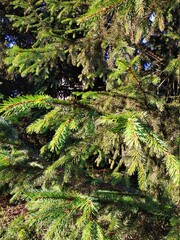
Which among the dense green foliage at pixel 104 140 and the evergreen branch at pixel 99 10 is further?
the evergreen branch at pixel 99 10

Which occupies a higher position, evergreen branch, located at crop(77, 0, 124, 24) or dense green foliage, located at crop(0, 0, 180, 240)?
evergreen branch, located at crop(77, 0, 124, 24)

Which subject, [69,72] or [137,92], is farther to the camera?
[69,72]

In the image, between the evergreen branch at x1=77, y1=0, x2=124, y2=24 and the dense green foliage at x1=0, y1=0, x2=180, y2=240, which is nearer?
the dense green foliage at x1=0, y1=0, x2=180, y2=240

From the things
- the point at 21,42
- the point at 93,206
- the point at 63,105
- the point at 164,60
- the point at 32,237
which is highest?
the point at 21,42

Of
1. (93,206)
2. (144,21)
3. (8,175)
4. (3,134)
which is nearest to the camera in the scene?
(93,206)

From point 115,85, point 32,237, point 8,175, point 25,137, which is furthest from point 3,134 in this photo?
point 25,137

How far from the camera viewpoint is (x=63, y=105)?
1.55 m

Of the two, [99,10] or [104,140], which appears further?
[104,140]

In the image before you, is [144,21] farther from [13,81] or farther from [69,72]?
[13,81]

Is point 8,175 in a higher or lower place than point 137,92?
lower

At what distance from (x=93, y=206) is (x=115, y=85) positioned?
278 cm

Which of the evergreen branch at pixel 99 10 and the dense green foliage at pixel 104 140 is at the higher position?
the evergreen branch at pixel 99 10

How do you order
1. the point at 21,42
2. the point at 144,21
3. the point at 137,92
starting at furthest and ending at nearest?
the point at 21,42 < the point at 137,92 < the point at 144,21

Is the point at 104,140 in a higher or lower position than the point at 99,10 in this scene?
lower
